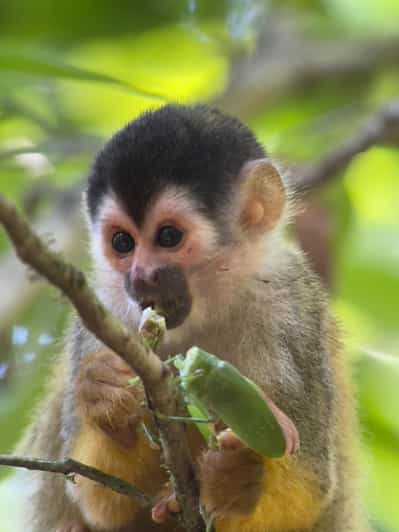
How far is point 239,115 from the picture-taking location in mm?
5305

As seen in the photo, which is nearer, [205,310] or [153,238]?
[153,238]

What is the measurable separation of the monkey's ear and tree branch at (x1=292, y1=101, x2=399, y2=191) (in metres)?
1.03

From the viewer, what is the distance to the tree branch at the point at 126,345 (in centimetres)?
153

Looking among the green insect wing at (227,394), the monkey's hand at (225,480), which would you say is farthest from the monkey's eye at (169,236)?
the green insect wing at (227,394)

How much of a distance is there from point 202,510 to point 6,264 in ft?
6.44

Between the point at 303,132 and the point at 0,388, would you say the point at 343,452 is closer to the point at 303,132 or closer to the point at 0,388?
the point at 0,388

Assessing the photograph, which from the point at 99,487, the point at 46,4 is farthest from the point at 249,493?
the point at 46,4

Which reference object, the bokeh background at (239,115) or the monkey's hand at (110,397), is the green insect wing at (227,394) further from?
the bokeh background at (239,115)

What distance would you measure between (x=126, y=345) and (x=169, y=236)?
123 cm

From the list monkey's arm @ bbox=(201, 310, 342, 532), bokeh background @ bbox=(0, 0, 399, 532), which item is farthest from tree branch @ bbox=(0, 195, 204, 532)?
bokeh background @ bbox=(0, 0, 399, 532)

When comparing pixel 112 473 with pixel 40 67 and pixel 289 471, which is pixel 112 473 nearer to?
pixel 289 471

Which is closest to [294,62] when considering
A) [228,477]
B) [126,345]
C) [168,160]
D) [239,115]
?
[239,115]

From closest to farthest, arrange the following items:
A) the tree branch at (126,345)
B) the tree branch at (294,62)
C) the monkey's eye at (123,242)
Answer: the tree branch at (126,345) < the monkey's eye at (123,242) < the tree branch at (294,62)

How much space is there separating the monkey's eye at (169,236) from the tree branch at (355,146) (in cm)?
146
